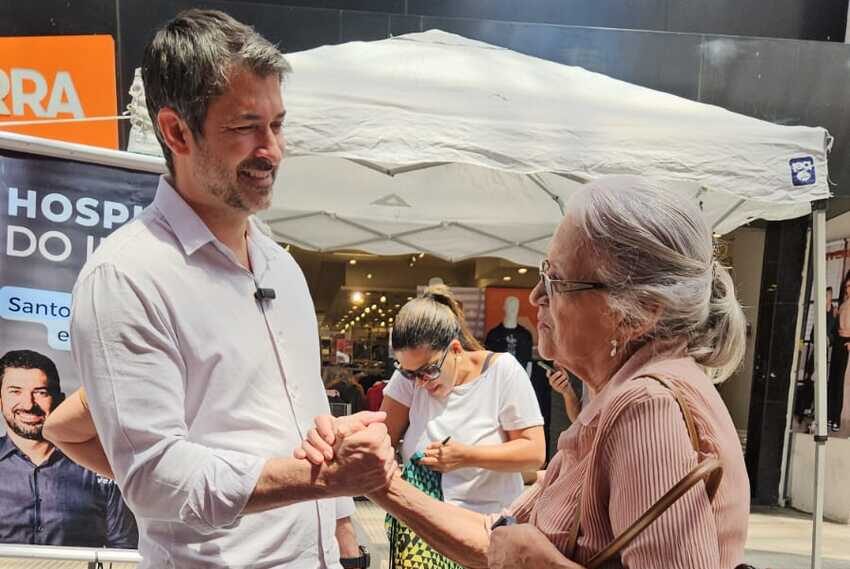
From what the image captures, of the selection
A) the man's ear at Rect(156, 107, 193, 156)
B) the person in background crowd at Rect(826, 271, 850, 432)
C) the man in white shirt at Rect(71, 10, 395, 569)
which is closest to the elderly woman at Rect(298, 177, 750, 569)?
the man in white shirt at Rect(71, 10, 395, 569)

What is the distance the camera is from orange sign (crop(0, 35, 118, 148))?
547 cm

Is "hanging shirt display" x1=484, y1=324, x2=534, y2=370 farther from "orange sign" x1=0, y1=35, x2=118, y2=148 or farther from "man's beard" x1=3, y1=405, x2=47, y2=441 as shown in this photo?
"man's beard" x1=3, y1=405, x2=47, y2=441

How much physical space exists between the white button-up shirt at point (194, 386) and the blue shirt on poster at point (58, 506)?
128 centimetres

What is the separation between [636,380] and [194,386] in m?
0.79

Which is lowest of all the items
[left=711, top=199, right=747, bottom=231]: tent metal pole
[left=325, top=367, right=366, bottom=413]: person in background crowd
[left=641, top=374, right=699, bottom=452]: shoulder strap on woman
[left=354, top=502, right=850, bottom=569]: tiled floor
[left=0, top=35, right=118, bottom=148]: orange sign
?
[left=354, top=502, right=850, bottom=569]: tiled floor

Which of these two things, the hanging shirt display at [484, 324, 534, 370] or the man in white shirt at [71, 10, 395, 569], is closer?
the man in white shirt at [71, 10, 395, 569]

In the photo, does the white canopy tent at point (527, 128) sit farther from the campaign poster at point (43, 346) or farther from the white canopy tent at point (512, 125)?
the campaign poster at point (43, 346)

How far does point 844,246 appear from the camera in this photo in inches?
305

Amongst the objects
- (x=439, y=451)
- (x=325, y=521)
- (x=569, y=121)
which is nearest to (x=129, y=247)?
(x=325, y=521)

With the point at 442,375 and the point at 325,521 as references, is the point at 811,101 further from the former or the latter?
the point at 325,521

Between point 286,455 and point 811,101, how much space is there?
24.2ft

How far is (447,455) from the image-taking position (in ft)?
9.35

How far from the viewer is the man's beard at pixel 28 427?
97.4 inches

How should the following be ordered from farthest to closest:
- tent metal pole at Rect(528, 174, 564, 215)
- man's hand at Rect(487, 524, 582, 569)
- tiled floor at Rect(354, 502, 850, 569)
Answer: tiled floor at Rect(354, 502, 850, 569)
tent metal pole at Rect(528, 174, 564, 215)
man's hand at Rect(487, 524, 582, 569)
